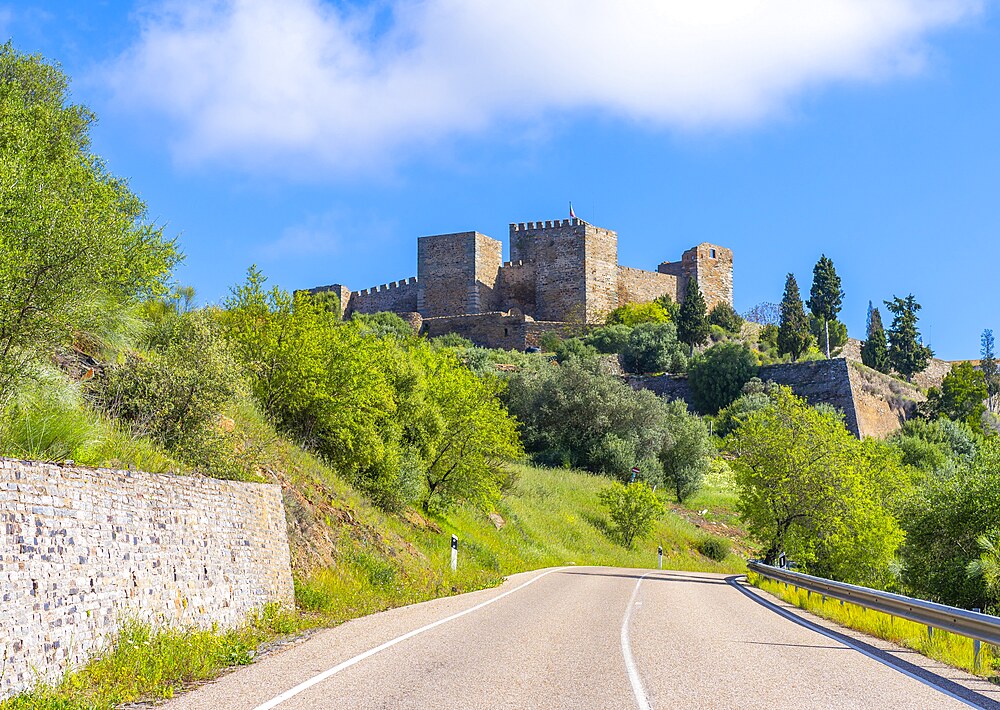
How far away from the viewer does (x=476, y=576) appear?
2316cm

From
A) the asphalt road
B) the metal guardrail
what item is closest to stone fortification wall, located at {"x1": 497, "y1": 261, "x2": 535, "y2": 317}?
the metal guardrail

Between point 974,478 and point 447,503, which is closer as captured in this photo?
point 974,478

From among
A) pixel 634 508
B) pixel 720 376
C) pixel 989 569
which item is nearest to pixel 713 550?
pixel 634 508

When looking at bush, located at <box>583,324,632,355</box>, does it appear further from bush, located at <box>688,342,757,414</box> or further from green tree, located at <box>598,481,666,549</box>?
green tree, located at <box>598,481,666,549</box>

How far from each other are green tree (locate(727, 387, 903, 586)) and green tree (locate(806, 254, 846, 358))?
51.8 meters

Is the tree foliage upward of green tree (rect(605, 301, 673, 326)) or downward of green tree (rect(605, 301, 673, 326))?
downward

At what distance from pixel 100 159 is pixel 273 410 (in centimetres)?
679

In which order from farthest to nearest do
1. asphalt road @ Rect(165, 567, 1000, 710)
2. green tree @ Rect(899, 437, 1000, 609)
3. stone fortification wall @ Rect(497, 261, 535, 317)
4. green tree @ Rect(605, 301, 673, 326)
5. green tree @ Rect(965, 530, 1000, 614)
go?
stone fortification wall @ Rect(497, 261, 535, 317) < green tree @ Rect(605, 301, 673, 326) < green tree @ Rect(899, 437, 1000, 609) < green tree @ Rect(965, 530, 1000, 614) < asphalt road @ Rect(165, 567, 1000, 710)

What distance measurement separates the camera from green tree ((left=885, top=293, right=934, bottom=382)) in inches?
3142

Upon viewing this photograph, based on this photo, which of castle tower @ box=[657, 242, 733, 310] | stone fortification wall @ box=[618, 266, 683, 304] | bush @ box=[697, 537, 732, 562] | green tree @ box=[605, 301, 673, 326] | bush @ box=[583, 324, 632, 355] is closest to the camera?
bush @ box=[697, 537, 732, 562]

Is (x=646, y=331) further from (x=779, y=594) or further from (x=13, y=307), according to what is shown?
(x=13, y=307)

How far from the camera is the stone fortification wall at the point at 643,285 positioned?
88.2 metres

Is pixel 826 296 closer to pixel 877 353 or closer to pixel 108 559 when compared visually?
pixel 877 353

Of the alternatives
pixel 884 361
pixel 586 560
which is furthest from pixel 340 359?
pixel 884 361
